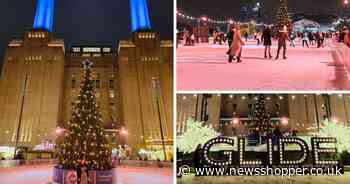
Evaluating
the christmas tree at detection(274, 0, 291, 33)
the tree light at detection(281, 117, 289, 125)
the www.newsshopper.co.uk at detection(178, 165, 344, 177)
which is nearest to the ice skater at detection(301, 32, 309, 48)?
the christmas tree at detection(274, 0, 291, 33)

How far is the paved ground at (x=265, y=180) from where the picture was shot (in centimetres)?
401

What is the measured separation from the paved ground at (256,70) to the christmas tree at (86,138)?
0.71 meters

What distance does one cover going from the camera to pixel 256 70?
162 inches

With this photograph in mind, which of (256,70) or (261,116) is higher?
(256,70)

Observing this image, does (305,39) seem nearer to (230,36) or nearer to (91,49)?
(230,36)

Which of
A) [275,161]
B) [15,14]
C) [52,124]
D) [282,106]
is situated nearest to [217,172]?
[275,161]

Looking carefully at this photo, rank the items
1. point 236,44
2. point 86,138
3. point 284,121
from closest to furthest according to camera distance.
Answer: point 86,138 < point 284,121 < point 236,44

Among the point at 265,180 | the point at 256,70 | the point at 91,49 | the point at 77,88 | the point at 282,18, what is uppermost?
the point at 282,18

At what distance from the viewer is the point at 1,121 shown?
4000mm

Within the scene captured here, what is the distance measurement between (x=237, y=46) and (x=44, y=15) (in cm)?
158

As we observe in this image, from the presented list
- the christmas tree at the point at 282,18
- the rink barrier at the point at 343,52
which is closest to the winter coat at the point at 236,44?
the christmas tree at the point at 282,18

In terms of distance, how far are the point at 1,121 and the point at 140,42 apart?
125 cm

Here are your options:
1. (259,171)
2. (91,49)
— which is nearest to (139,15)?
(91,49)

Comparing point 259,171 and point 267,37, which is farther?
point 267,37
